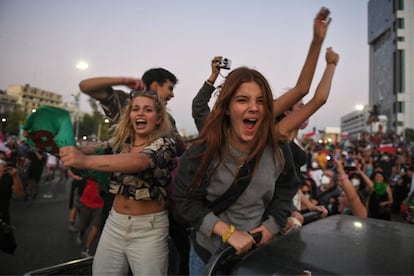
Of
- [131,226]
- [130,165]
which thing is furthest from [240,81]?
[131,226]

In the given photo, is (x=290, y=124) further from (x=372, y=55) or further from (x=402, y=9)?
(x=372, y=55)

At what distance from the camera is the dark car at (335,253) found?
1206 millimetres

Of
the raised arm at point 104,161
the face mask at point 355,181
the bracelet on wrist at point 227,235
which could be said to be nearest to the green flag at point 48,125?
the raised arm at point 104,161

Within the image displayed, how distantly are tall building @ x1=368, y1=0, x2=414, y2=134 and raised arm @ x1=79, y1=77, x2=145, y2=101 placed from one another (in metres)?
77.7

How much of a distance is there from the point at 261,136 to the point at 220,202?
0.43m

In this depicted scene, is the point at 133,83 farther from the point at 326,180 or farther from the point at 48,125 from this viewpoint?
the point at 326,180

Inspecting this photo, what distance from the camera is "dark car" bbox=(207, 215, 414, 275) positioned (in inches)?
47.5

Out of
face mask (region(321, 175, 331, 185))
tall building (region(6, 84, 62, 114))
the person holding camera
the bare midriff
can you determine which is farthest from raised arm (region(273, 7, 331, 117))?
face mask (region(321, 175, 331, 185))

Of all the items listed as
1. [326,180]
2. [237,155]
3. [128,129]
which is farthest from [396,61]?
[237,155]

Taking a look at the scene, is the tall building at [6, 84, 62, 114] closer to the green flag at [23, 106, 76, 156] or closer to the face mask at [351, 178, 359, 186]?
the green flag at [23, 106, 76, 156]

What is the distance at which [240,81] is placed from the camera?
5.51 ft

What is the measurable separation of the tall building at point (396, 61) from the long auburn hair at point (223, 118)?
255ft

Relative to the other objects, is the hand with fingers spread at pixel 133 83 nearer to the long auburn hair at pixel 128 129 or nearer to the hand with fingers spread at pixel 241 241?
the long auburn hair at pixel 128 129

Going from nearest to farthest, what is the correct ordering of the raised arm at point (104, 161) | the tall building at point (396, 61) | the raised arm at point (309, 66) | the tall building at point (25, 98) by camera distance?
1. the raised arm at point (104, 161)
2. the raised arm at point (309, 66)
3. the tall building at point (25, 98)
4. the tall building at point (396, 61)
